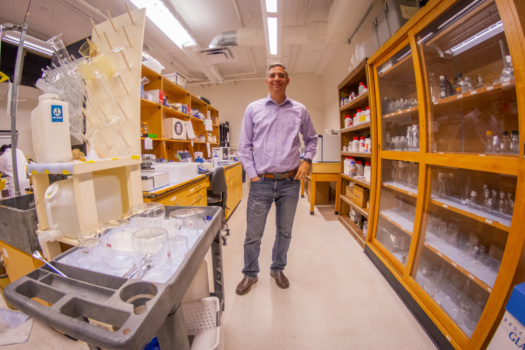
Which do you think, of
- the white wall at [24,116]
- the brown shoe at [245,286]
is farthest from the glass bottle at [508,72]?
the white wall at [24,116]

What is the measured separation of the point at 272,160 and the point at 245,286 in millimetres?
996

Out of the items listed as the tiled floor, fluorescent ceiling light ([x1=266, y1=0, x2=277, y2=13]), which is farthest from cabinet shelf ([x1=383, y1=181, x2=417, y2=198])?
fluorescent ceiling light ([x1=266, y1=0, x2=277, y2=13])

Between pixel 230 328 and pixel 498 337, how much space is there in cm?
128

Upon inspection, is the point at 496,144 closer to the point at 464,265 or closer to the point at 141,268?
Result: the point at 464,265

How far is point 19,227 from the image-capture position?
1.00 m

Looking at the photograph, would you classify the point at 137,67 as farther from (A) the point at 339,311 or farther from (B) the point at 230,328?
(A) the point at 339,311

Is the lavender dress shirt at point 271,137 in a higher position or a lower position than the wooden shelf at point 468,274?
higher

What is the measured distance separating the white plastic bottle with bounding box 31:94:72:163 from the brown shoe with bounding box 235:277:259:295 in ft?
4.40

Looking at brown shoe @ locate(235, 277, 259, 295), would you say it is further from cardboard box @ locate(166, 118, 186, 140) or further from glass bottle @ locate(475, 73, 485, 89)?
cardboard box @ locate(166, 118, 186, 140)

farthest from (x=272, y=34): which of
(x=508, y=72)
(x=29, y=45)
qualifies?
(x=29, y=45)

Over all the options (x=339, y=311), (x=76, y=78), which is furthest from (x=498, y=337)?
(x=76, y=78)

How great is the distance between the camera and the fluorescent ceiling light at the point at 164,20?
2.29 m

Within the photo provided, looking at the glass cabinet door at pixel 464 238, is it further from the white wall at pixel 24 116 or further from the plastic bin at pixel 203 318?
the white wall at pixel 24 116

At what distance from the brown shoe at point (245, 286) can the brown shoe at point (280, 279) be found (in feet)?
0.59
